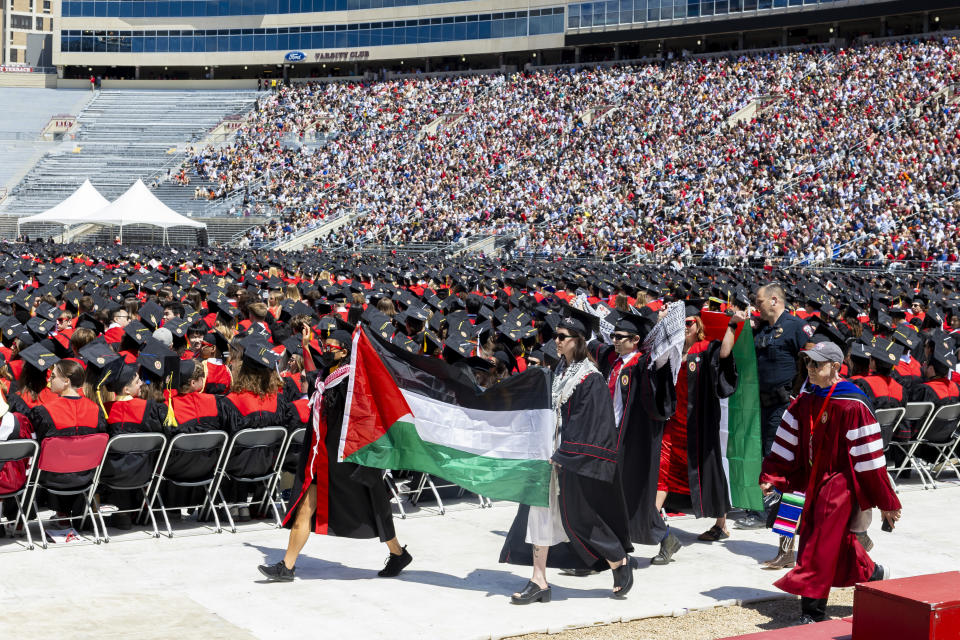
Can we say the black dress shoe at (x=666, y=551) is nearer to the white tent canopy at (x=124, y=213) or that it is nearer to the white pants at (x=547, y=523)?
the white pants at (x=547, y=523)

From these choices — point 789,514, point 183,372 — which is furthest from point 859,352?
point 183,372

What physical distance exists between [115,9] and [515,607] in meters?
79.9

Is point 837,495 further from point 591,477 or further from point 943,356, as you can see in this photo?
point 943,356

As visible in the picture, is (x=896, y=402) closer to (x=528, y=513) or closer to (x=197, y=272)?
(x=528, y=513)

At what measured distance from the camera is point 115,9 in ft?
260

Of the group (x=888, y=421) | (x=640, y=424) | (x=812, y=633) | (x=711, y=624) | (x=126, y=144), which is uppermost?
(x=126, y=144)

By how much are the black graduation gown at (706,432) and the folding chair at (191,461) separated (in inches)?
126

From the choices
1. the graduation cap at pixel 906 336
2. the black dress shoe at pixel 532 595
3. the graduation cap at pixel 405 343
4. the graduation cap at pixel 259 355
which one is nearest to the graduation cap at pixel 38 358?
the graduation cap at pixel 259 355

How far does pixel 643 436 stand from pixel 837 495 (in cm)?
174

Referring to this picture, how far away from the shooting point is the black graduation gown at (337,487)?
23.1 feet

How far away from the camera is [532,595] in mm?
6660

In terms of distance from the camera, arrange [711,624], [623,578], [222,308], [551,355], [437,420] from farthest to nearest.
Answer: [222,308]
[551,355]
[437,420]
[623,578]
[711,624]

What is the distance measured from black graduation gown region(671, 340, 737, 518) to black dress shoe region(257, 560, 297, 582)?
9.25 feet

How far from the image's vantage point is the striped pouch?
270 inches
